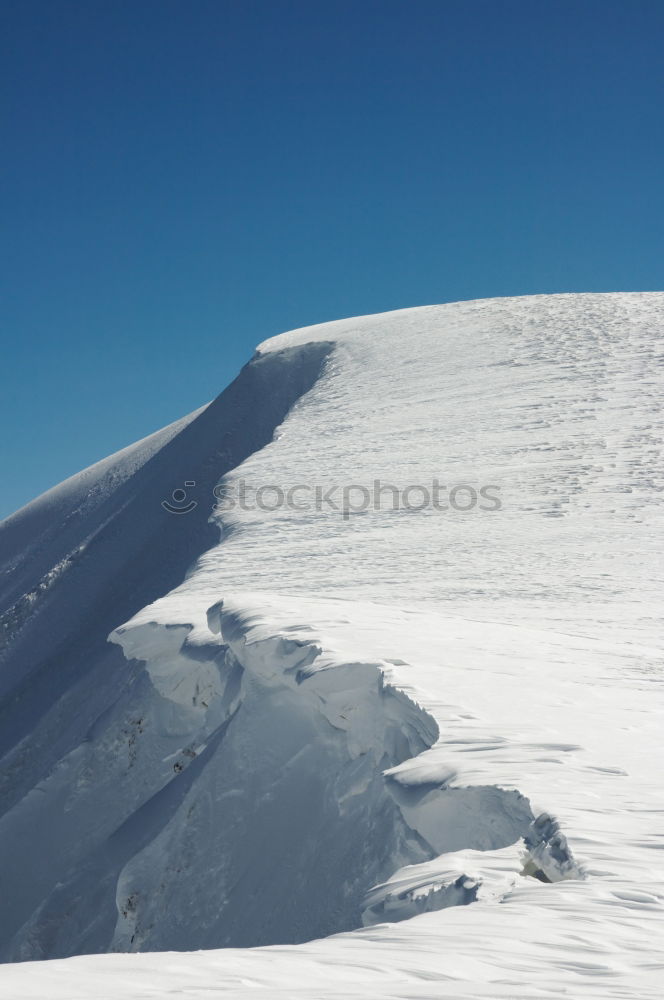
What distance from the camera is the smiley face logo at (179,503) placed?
22.0 m

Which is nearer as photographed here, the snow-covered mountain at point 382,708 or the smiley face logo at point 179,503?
the snow-covered mountain at point 382,708

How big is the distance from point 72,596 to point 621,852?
65.5ft

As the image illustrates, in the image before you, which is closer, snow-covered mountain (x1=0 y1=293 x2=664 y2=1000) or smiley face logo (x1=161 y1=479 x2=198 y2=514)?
snow-covered mountain (x1=0 y1=293 x2=664 y2=1000)

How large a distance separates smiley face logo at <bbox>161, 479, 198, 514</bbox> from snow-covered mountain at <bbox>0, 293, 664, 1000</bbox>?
0.28m

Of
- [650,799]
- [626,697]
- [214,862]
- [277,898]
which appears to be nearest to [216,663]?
[214,862]

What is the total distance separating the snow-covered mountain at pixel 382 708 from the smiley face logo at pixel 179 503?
283 mm

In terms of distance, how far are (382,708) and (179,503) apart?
56.6 ft

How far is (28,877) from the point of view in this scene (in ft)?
38.8

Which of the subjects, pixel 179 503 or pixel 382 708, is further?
pixel 179 503

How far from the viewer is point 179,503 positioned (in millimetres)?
22516

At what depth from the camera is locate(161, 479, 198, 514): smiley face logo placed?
21953 mm

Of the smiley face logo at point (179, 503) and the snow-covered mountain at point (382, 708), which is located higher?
the smiley face logo at point (179, 503)

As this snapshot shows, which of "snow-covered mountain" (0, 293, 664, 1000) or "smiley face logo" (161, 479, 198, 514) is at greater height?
"smiley face logo" (161, 479, 198, 514)

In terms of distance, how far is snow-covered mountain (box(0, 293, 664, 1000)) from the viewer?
10.0 feet
